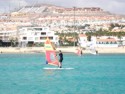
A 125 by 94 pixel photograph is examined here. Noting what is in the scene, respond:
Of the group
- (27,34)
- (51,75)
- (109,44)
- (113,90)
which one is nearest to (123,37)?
(109,44)

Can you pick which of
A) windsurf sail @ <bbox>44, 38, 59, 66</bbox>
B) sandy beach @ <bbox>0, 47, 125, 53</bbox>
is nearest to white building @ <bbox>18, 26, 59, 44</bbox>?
sandy beach @ <bbox>0, 47, 125, 53</bbox>

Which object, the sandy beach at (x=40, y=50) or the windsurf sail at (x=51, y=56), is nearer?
the windsurf sail at (x=51, y=56)

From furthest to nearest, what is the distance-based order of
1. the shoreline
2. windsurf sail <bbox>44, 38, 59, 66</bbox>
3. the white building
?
the white building < the shoreline < windsurf sail <bbox>44, 38, 59, 66</bbox>

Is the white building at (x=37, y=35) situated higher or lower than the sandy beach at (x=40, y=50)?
higher

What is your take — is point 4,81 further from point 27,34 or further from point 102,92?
point 27,34

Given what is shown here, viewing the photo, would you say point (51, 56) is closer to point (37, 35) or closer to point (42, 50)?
point (42, 50)

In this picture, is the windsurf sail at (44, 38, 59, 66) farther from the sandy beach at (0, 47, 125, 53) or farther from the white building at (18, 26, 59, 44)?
the white building at (18, 26, 59, 44)

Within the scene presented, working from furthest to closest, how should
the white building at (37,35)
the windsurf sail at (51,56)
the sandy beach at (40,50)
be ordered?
the white building at (37,35) → the sandy beach at (40,50) → the windsurf sail at (51,56)

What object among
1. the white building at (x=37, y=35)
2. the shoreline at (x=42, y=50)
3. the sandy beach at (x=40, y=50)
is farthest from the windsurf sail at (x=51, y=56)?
the white building at (x=37, y=35)

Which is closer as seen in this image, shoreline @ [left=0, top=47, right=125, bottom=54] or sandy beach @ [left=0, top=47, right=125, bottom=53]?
shoreline @ [left=0, top=47, right=125, bottom=54]

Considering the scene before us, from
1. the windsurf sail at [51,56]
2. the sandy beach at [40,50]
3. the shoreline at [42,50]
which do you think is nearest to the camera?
the windsurf sail at [51,56]

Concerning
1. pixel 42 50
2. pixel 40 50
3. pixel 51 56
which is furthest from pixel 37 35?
pixel 51 56

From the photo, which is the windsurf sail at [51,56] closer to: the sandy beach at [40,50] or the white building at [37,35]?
the sandy beach at [40,50]

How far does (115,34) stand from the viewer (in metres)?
164
